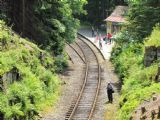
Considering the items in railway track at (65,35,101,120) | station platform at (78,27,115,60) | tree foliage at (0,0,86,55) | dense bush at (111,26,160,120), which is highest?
tree foliage at (0,0,86,55)

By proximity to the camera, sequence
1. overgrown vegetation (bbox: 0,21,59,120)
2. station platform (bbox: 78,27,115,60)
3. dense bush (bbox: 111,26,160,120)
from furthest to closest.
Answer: station platform (bbox: 78,27,115,60), dense bush (bbox: 111,26,160,120), overgrown vegetation (bbox: 0,21,59,120)

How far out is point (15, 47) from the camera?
33.7m

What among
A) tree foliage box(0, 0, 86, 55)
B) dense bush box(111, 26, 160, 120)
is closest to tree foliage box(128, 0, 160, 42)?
dense bush box(111, 26, 160, 120)

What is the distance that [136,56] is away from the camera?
39.8 meters

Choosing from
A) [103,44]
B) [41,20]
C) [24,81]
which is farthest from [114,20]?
[24,81]

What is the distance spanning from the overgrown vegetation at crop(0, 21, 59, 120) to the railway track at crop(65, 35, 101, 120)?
1.89 meters

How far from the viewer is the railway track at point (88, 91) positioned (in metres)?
30.2

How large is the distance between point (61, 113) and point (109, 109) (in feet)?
10.2

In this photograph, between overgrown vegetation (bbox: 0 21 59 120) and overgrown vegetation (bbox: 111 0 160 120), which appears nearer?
overgrown vegetation (bbox: 0 21 59 120)

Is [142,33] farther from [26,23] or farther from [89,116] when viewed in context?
[89,116]

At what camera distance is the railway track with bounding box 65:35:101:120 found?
1188 inches

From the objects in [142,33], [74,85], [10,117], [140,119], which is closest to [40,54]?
[74,85]

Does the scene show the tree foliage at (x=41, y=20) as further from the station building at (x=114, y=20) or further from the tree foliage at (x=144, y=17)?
the station building at (x=114, y=20)

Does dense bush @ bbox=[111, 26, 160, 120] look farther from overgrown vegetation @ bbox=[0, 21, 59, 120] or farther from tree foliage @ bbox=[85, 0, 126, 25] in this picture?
tree foliage @ bbox=[85, 0, 126, 25]
